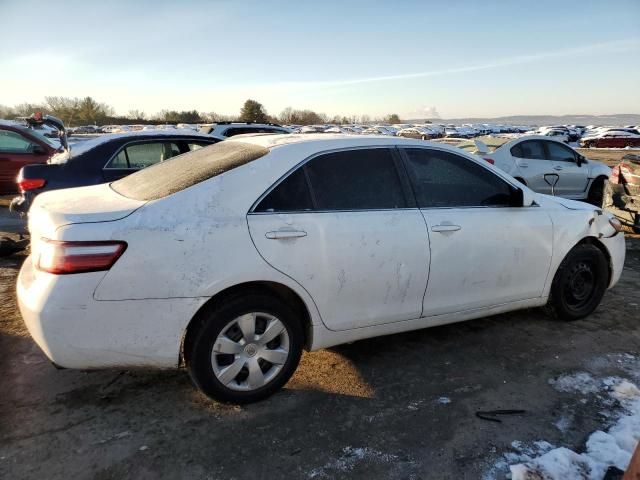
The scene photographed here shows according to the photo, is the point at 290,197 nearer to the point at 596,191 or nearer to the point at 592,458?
the point at 592,458

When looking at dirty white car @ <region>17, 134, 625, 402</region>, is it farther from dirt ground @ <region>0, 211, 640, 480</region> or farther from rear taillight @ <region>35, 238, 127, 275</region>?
dirt ground @ <region>0, 211, 640, 480</region>

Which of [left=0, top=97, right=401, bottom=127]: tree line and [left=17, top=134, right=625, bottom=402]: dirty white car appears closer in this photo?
[left=17, top=134, right=625, bottom=402]: dirty white car

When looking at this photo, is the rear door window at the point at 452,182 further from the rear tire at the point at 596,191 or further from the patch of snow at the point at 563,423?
the rear tire at the point at 596,191

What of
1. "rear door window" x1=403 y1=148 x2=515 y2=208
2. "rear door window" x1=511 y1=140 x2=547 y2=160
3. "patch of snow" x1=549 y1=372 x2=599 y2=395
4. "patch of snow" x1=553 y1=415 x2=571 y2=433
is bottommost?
"patch of snow" x1=549 y1=372 x2=599 y2=395

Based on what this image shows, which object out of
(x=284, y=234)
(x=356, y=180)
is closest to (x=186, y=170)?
(x=284, y=234)

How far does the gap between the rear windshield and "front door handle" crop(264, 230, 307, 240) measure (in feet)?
1.65

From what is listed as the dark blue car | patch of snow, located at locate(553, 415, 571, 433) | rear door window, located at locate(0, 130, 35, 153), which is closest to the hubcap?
patch of snow, located at locate(553, 415, 571, 433)

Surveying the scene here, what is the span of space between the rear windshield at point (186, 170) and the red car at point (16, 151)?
7.22 m

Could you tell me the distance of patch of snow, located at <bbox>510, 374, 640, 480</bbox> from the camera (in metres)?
2.34

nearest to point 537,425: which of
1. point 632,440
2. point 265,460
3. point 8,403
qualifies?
point 632,440

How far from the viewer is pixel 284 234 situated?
2.81 meters

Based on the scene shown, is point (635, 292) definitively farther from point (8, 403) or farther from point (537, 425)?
point (8, 403)

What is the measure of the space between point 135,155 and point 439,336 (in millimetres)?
4296

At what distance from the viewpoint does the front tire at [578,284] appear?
4.07 meters
